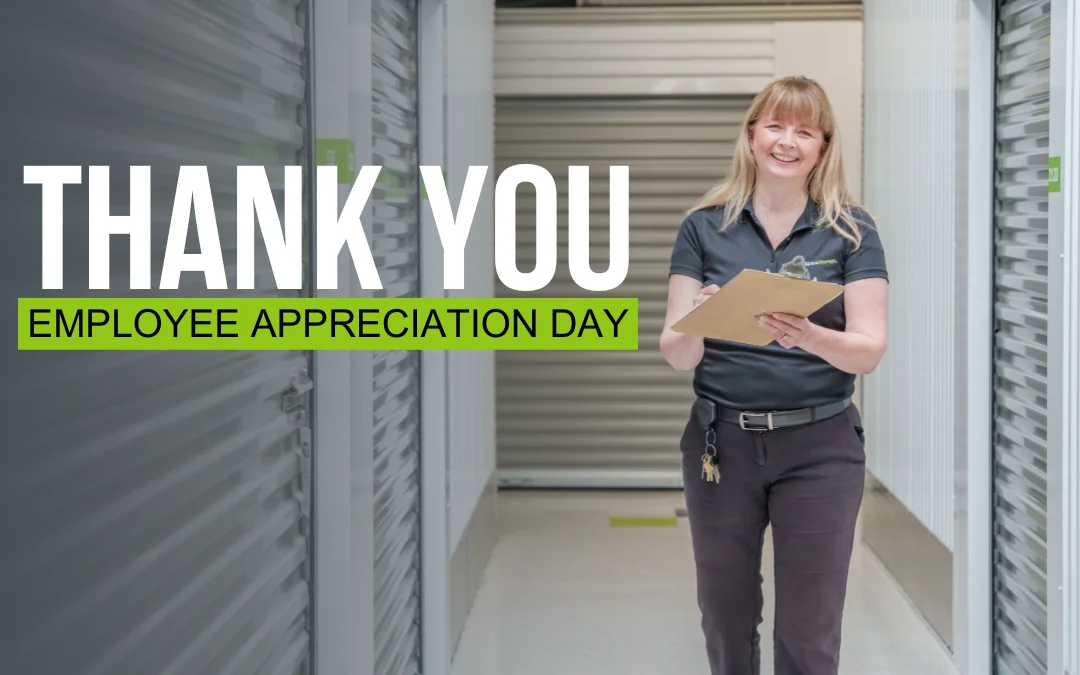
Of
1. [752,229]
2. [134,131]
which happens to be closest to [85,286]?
[134,131]

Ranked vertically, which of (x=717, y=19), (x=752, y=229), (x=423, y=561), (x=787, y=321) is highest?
(x=717, y=19)

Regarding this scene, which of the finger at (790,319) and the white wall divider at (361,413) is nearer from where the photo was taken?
the finger at (790,319)

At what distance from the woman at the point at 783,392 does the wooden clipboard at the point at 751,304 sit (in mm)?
144

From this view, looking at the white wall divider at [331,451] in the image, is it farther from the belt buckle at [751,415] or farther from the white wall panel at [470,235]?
the white wall panel at [470,235]

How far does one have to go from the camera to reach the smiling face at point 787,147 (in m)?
3.04

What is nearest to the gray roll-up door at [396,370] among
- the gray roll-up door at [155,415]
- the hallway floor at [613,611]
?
the hallway floor at [613,611]

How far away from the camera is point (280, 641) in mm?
2711

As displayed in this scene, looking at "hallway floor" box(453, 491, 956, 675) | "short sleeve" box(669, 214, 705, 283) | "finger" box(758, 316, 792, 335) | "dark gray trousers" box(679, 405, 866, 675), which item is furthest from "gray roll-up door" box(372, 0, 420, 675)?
"finger" box(758, 316, 792, 335)

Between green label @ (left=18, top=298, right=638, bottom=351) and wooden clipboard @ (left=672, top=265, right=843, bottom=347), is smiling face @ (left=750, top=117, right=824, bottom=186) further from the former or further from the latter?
green label @ (left=18, top=298, right=638, bottom=351)

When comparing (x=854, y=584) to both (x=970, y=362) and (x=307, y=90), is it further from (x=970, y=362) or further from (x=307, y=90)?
(x=307, y=90)

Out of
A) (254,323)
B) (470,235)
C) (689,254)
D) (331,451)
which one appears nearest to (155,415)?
(254,323)

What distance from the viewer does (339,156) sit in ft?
9.86

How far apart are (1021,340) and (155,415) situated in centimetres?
305

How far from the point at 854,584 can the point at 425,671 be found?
2362 mm
